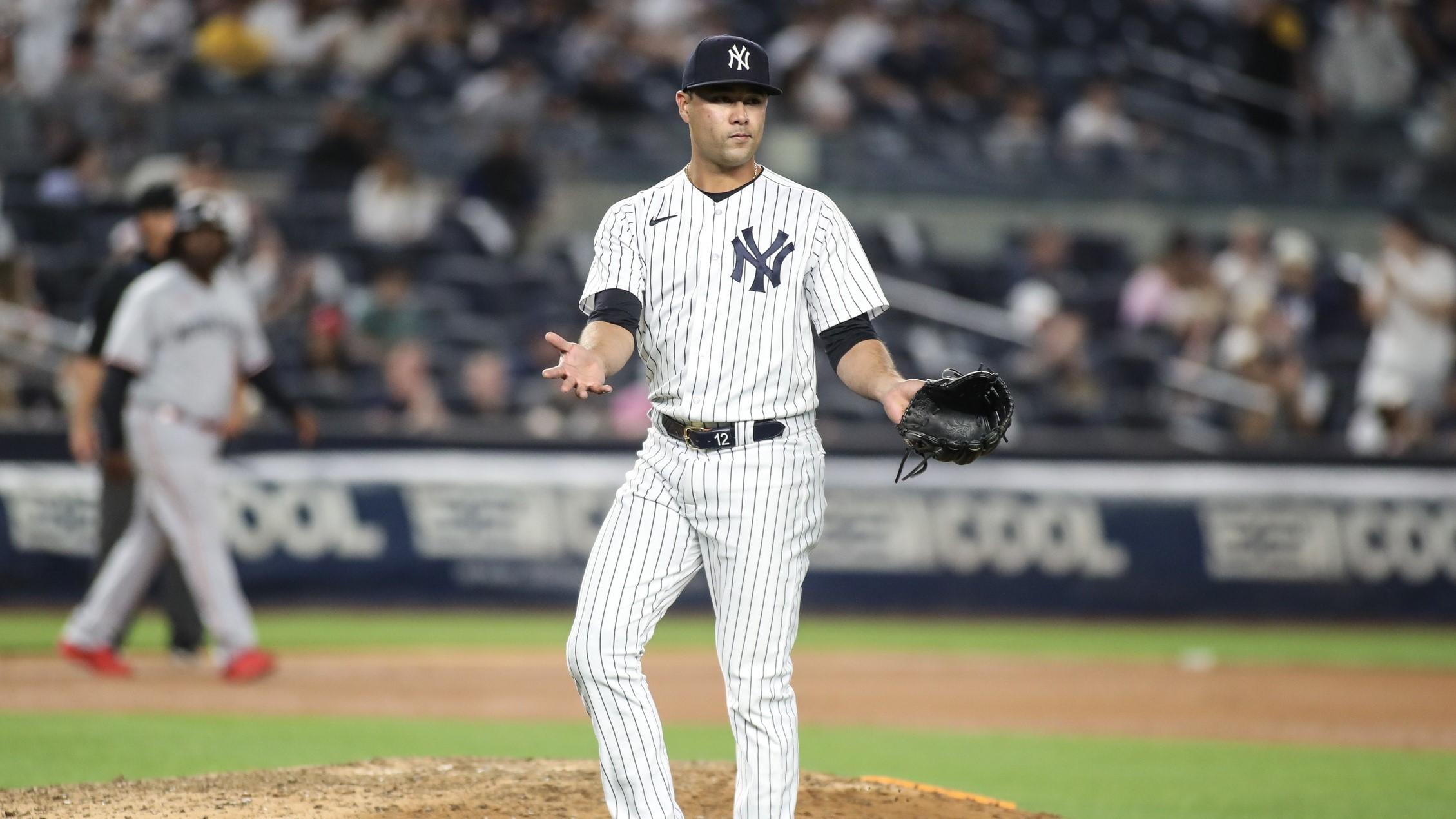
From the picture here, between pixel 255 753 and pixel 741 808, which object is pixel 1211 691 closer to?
pixel 255 753

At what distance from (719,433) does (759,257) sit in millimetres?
426

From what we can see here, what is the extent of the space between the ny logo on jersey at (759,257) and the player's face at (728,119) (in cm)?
19

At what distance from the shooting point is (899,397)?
4.00 meters

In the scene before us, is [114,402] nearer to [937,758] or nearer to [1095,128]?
[937,758]

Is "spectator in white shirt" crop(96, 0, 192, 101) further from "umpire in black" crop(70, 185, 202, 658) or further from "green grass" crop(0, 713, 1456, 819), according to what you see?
"green grass" crop(0, 713, 1456, 819)

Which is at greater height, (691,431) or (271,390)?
(691,431)

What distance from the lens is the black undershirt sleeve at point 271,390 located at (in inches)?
335

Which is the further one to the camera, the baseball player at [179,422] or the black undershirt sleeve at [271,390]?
the black undershirt sleeve at [271,390]

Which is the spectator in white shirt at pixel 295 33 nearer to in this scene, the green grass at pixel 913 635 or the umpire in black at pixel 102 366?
the green grass at pixel 913 635

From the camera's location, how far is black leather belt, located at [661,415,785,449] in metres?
4.07

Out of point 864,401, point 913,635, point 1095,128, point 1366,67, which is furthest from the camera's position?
point 1366,67

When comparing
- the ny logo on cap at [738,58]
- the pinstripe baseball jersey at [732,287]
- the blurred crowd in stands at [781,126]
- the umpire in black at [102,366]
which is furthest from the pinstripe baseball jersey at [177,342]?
the ny logo on cap at [738,58]

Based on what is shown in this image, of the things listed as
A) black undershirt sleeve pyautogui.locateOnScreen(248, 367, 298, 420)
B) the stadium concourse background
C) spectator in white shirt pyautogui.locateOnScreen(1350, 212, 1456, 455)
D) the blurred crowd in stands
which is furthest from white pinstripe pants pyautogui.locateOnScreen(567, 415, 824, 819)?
spectator in white shirt pyautogui.locateOnScreen(1350, 212, 1456, 455)

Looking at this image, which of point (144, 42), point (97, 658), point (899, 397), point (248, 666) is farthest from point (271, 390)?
point (144, 42)
